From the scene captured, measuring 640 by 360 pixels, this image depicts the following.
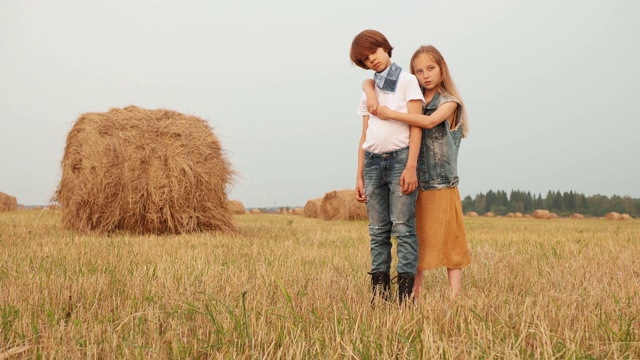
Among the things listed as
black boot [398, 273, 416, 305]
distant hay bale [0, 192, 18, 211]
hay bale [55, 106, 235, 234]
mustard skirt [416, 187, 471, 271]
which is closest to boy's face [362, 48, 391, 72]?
mustard skirt [416, 187, 471, 271]

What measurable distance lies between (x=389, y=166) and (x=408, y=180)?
181mm

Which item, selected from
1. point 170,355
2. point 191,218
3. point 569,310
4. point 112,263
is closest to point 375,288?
point 569,310

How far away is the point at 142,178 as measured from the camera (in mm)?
7371

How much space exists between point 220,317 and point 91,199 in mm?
5915

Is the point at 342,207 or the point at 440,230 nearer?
the point at 440,230

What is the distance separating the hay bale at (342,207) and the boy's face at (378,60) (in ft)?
40.5

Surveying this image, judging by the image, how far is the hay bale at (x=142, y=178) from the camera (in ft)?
24.2

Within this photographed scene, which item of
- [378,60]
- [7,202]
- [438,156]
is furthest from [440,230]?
[7,202]

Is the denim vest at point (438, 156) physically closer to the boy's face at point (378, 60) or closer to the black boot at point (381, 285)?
the boy's face at point (378, 60)

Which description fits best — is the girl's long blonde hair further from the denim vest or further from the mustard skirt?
the mustard skirt

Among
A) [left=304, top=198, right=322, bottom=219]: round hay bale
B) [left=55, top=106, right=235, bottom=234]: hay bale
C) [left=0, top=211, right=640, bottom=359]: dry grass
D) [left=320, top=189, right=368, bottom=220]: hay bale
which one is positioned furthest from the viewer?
[left=304, top=198, right=322, bottom=219]: round hay bale

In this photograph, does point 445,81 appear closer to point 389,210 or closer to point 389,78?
point 389,78

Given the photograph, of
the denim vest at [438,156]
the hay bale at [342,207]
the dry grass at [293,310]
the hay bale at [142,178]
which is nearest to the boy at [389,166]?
the denim vest at [438,156]

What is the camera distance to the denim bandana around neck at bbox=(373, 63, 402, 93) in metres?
2.94
